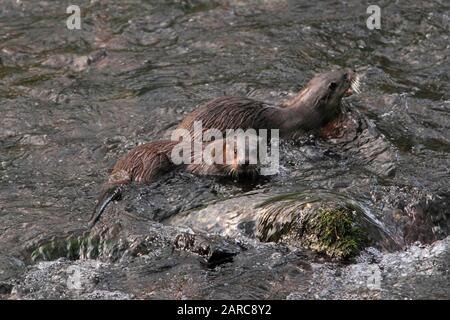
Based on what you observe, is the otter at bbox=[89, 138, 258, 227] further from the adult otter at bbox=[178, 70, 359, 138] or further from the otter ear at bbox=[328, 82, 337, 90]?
the otter ear at bbox=[328, 82, 337, 90]

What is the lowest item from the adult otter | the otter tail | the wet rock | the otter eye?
the otter tail

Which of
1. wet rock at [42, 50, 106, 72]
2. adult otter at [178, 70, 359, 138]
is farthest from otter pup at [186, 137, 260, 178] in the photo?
wet rock at [42, 50, 106, 72]

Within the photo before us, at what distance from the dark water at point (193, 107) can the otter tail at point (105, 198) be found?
3.3 inches

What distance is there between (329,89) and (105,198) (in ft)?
8.50

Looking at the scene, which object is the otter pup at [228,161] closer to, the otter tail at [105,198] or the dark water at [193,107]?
the dark water at [193,107]

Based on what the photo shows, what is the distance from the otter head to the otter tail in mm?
2185

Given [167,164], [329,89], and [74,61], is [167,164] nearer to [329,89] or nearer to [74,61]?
[329,89]

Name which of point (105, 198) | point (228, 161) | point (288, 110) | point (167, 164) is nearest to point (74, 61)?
point (288, 110)

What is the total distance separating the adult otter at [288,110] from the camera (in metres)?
Result: 8.07

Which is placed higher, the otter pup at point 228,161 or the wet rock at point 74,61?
the wet rock at point 74,61

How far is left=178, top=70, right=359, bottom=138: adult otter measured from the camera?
26.5 feet

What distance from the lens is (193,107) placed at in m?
8.91

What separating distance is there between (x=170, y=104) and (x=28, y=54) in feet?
7.10

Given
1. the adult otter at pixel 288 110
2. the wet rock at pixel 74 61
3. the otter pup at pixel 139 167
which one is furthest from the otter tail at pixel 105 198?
the wet rock at pixel 74 61
